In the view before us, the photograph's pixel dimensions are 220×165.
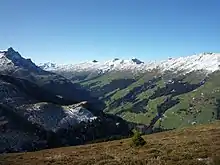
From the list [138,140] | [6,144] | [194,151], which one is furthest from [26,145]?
[194,151]

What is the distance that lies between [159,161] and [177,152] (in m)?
4.65

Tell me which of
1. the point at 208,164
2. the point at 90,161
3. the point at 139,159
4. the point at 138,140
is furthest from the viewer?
the point at 138,140

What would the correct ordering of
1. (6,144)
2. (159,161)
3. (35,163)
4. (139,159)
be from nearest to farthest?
1. (159,161)
2. (139,159)
3. (35,163)
4. (6,144)

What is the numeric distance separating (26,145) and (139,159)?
182 meters

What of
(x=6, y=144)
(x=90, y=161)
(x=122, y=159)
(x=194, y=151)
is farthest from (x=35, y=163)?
(x=6, y=144)

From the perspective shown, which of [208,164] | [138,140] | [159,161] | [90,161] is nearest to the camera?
[208,164]

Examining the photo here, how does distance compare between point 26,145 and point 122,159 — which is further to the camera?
point 26,145

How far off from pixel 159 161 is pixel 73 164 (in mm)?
8221

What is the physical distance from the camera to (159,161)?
26.5 meters

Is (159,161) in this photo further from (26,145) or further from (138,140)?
(26,145)

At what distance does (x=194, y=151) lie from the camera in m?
30.2

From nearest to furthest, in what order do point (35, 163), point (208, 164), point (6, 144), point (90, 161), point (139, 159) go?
point (208, 164) → point (139, 159) → point (90, 161) → point (35, 163) → point (6, 144)

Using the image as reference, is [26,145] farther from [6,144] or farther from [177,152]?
[177,152]

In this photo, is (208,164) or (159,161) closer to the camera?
(208,164)
